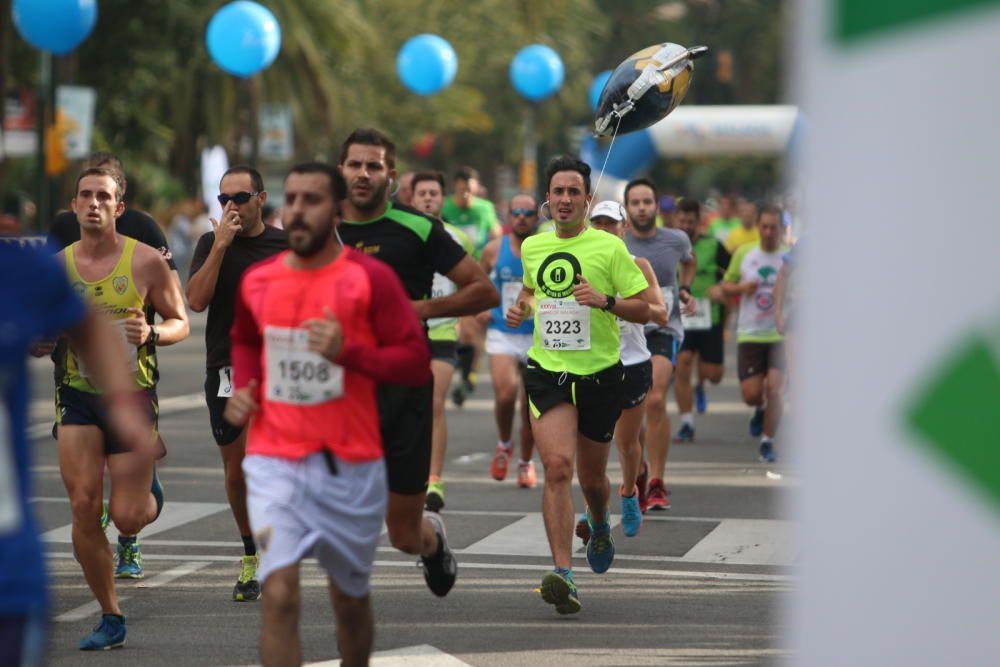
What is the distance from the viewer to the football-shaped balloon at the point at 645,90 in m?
9.34

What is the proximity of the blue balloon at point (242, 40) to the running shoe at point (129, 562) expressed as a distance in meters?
12.2

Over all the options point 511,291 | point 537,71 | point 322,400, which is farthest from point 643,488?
point 537,71

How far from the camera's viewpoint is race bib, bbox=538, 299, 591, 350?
836 centimetres

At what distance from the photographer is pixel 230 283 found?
8055 millimetres

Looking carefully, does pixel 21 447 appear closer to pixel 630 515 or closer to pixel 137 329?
pixel 137 329

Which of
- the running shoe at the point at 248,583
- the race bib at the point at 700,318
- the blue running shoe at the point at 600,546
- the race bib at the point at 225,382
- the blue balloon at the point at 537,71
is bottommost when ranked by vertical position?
the running shoe at the point at 248,583

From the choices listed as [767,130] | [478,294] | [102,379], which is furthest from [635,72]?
[767,130]

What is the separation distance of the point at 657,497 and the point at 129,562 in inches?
150

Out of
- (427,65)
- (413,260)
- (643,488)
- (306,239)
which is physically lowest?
(643,488)

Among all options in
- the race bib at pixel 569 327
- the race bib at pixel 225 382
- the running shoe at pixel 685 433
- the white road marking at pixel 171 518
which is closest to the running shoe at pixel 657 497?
the white road marking at pixel 171 518

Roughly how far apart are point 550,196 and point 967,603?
19.5ft

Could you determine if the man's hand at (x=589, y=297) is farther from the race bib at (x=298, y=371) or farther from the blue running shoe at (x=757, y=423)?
the blue running shoe at (x=757, y=423)

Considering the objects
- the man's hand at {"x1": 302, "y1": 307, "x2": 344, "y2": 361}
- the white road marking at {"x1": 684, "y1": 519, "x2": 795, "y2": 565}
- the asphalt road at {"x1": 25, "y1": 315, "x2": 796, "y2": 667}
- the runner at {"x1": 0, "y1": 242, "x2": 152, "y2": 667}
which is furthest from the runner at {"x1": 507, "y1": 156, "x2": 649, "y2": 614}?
the runner at {"x1": 0, "y1": 242, "x2": 152, "y2": 667}

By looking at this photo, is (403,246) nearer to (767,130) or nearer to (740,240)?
(740,240)
